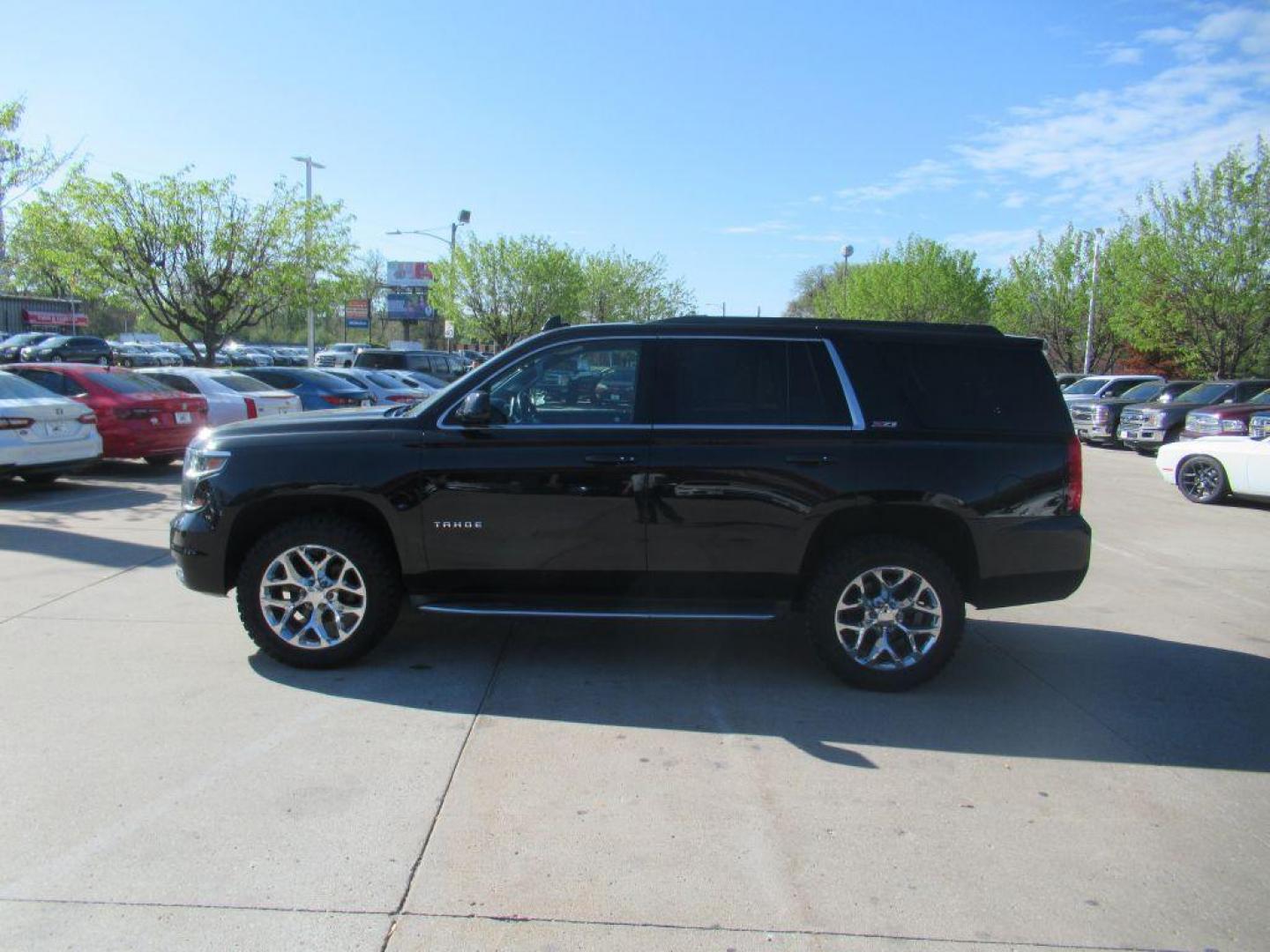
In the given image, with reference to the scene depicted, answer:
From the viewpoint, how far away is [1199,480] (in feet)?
43.9

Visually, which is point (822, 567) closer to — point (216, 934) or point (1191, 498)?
point (216, 934)

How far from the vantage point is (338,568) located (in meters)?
5.30

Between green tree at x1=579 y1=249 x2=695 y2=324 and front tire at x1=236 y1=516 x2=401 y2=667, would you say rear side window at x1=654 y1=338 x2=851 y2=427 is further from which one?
green tree at x1=579 y1=249 x2=695 y2=324

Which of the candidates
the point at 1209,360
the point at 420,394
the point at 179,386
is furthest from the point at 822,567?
the point at 1209,360

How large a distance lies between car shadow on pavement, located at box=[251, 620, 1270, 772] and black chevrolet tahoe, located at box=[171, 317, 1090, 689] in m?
0.36

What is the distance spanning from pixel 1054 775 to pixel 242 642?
461 centimetres

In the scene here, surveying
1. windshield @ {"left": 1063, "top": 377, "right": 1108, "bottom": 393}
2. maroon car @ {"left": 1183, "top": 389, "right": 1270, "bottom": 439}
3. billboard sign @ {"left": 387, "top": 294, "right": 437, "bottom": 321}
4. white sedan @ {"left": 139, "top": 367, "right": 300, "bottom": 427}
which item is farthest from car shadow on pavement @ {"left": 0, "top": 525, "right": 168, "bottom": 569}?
billboard sign @ {"left": 387, "top": 294, "right": 437, "bottom": 321}

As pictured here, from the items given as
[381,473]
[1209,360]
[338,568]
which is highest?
[1209,360]

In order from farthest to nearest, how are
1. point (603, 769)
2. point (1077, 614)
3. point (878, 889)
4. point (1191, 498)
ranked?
point (1191, 498)
point (1077, 614)
point (603, 769)
point (878, 889)

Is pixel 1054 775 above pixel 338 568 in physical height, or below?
below

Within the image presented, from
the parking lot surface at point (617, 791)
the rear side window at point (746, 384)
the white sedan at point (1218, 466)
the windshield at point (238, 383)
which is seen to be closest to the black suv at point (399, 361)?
the windshield at point (238, 383)

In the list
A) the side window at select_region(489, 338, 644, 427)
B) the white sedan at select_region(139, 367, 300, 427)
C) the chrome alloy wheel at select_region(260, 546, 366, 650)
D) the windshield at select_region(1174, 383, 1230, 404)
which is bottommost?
the chrome alloy wheel at select_region(260, 546, 366, 650)

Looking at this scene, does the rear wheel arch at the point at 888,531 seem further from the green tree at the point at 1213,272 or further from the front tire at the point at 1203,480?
the green tree at the point at 1213,272

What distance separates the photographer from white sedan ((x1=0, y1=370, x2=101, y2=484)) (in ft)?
35.4
